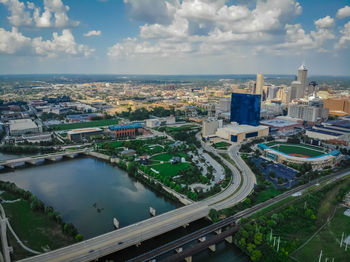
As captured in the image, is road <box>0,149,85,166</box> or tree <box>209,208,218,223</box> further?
road <box>0,149,85,166</box>

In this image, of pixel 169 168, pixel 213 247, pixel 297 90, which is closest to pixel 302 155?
pixel 169 168

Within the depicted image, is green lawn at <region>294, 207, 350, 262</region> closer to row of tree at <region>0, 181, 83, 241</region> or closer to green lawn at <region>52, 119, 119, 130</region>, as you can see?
row of tree at <region>0, 181, 83, 241</region>

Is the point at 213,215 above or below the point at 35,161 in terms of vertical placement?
above

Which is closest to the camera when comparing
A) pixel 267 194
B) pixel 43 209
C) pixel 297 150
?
pixel 43 209

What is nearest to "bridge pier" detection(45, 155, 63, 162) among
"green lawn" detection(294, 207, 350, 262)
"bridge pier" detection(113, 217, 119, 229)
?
"bridge pier" detection(113, 217, 119, 229)

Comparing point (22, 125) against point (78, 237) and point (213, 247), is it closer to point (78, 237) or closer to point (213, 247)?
point (78, 237)

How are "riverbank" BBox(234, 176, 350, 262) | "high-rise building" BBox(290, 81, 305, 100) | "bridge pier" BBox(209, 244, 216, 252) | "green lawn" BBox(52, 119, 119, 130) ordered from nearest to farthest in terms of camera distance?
"riverbank" BBox(234, 176, 350, 262), "bridge pier" BBox(209, 244, 216, 252), "green lawn" BBox(52, 119, 119, 130), "high-rise building" BBox(290, 81, 305, 100)
